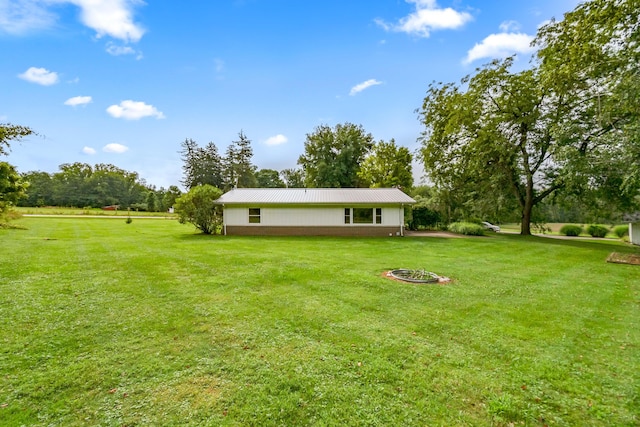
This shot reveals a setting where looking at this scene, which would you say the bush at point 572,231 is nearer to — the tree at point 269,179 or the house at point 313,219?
the house at point 313,219

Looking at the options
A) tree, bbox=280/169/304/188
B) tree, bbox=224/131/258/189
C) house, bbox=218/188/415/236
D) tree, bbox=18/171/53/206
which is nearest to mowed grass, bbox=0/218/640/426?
house, bbox=218/188/415/236

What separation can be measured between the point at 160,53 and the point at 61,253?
10.3 metres

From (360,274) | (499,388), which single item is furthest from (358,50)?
(499,388)

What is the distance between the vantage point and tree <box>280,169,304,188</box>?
54812 millimetres

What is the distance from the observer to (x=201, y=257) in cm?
1002

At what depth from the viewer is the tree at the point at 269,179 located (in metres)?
60.5

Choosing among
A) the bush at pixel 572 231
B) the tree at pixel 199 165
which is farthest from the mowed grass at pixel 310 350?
the tree at pixel 199 165

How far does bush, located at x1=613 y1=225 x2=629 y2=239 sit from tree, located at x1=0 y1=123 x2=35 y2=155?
42012 mm

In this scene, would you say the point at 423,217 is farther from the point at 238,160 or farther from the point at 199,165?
the point at 199,165

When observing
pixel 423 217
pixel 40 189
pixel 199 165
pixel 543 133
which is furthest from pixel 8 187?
pixel 40 189

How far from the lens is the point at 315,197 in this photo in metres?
19.4

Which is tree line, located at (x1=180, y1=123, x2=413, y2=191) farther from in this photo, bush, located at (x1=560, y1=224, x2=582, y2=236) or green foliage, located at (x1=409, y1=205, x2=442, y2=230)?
bush, located at (x1=560, y1=224, x2=582, y2=236)

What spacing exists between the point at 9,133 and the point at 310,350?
13663 millimetres

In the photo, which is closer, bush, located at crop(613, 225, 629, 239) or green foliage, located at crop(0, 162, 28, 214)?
green foliage, located at crop(0, 162, 28, 214)
